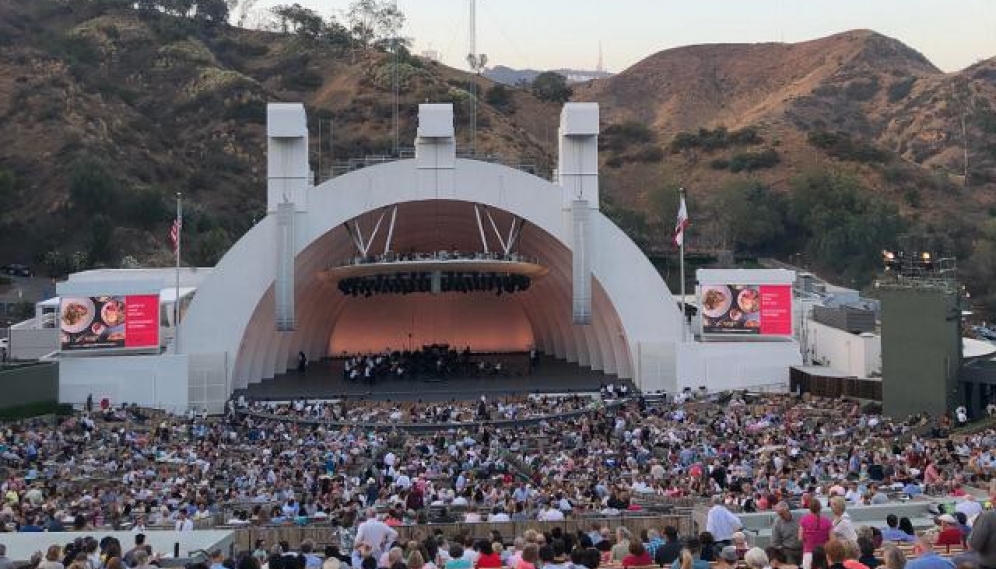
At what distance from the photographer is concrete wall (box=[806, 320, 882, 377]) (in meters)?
34.6

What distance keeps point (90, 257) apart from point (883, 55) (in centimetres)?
10992

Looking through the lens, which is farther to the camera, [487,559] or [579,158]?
[579,158]

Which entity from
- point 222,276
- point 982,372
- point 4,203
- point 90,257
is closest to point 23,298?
point 90,257

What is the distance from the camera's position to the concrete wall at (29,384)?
30.9 metres

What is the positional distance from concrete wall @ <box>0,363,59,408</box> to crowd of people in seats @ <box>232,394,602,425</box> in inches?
199

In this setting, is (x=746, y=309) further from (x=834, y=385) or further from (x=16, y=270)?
(x=16, y=270)

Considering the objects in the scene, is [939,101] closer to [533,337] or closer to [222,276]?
[533,337]

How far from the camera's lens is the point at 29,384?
31.9 meters

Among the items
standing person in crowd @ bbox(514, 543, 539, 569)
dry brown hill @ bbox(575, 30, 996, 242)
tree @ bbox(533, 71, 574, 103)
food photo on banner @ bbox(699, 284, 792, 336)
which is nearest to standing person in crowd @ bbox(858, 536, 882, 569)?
standing person in crowd @ bbox(514, 543, 539, 569)

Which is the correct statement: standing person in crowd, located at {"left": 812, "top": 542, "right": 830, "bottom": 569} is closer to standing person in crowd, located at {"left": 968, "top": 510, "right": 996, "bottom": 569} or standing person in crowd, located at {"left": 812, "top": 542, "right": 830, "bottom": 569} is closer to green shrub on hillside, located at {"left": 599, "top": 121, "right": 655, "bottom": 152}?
standing person in crowd, located at {"left": 968, "top": 510, "right": 996, "bottom": 569}

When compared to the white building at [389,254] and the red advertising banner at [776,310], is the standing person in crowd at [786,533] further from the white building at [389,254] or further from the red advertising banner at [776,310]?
the red advertising banner at [776,310]

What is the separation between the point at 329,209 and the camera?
115ft

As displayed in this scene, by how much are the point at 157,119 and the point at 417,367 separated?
5723cm

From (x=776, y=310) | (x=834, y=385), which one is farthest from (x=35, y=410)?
(x=834, y=385)
